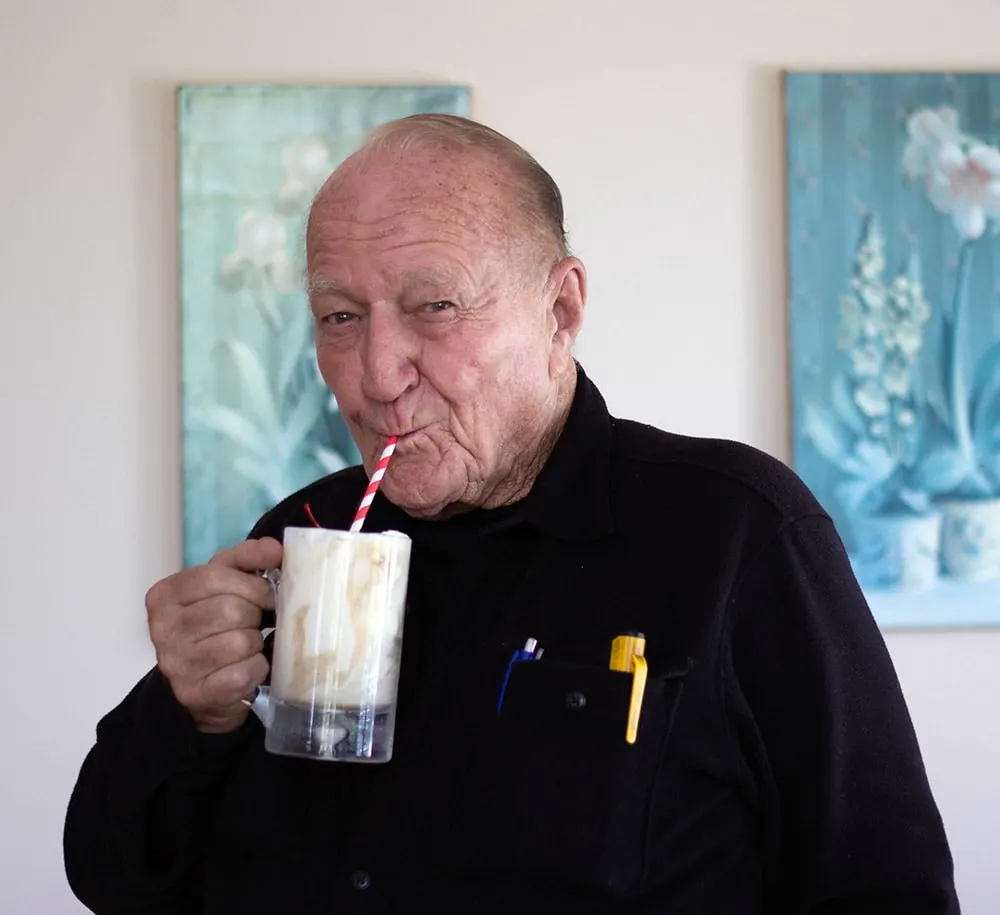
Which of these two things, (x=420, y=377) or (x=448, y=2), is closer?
(x=420, y=377)

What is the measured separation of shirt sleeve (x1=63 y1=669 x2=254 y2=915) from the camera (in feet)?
3.76

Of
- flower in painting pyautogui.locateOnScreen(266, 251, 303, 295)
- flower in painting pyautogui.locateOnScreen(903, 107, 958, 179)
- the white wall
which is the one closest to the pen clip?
the white wall

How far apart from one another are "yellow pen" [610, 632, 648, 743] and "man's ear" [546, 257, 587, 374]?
32cm

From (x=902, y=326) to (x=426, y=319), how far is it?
1533 mm

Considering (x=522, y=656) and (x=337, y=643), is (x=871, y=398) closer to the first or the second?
(x=522, y=656)

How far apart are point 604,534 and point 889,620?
57.1 inches

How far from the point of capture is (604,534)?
1.13 m

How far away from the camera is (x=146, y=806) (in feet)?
3.94

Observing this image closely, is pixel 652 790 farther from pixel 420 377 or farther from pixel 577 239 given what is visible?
pixel 577 239

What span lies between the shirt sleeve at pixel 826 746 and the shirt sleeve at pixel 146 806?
1.62ft

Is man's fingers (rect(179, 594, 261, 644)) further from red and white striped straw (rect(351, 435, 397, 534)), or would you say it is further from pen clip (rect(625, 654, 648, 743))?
pen clip (rect(625, 654, 648, 743))

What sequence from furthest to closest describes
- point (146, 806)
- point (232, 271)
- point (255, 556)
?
point (232, 271) < point (146, 806) < point (255, 556)

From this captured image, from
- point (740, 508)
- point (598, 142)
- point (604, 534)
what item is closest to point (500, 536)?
point (604, 534)

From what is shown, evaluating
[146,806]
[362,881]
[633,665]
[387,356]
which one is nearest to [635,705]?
[633,665]
